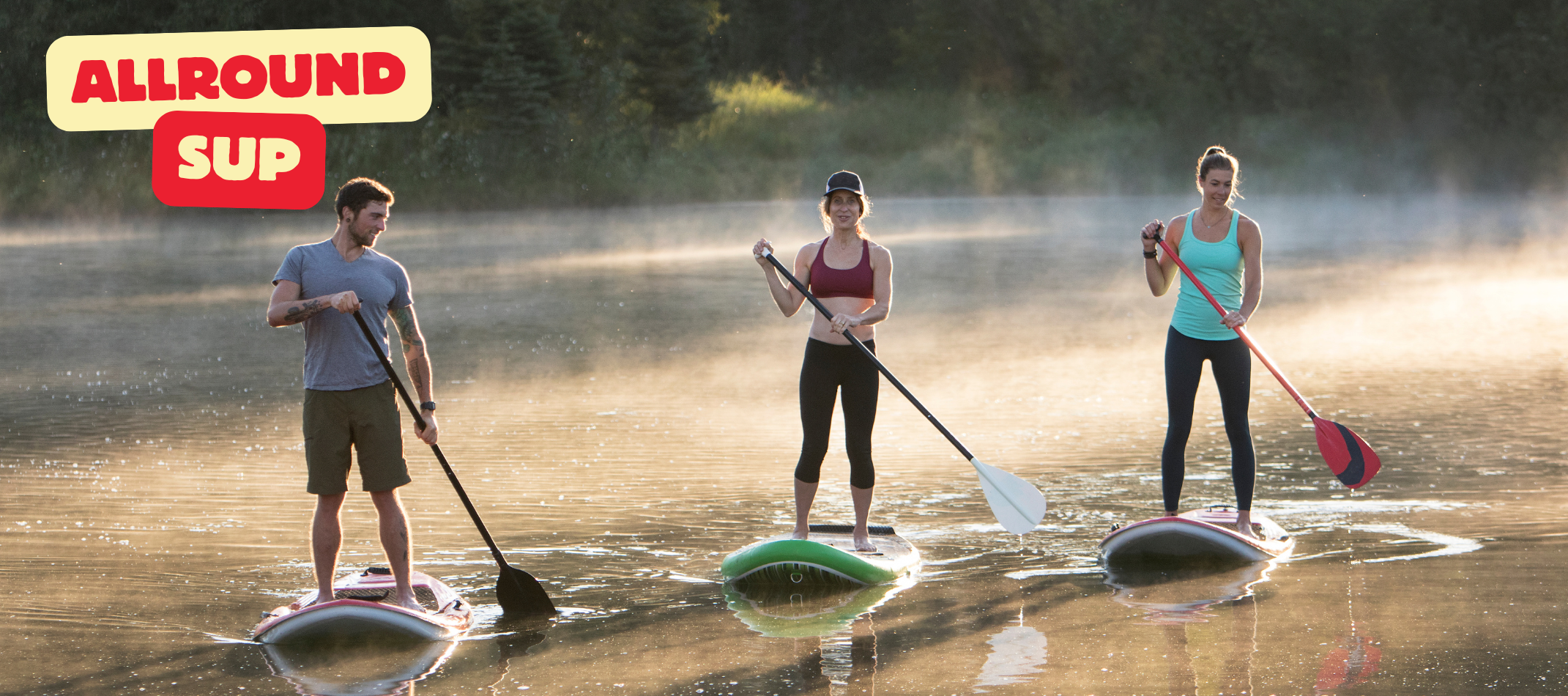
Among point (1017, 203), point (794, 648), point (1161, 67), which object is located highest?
point (1161, 67)

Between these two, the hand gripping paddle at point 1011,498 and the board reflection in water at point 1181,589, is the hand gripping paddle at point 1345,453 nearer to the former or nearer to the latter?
the board reflection in water at point 1181,589

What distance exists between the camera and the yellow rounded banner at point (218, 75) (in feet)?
109

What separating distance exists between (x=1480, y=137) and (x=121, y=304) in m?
36.2

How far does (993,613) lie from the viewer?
5508 mm

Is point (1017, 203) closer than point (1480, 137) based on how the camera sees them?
Yes

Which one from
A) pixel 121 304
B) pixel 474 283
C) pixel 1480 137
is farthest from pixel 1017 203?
pixel 121 304

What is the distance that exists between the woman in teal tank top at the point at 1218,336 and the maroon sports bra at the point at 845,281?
3.47 ft

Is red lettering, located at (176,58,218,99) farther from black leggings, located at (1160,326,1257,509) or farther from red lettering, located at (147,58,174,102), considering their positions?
black leggings, located at (1160,326,1257,509)

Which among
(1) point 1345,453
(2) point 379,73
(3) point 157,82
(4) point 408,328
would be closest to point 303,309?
(4) point 408,328

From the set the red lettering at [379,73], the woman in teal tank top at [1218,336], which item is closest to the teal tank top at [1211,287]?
the woman in teal tank top at [1218,336]

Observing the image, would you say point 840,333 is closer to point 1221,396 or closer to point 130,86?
point 1221,396

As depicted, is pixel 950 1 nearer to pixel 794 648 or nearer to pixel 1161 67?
pixel 1161 67

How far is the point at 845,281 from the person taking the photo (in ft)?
19.6

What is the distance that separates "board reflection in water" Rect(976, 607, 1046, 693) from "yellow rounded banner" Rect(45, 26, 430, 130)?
2723cm
